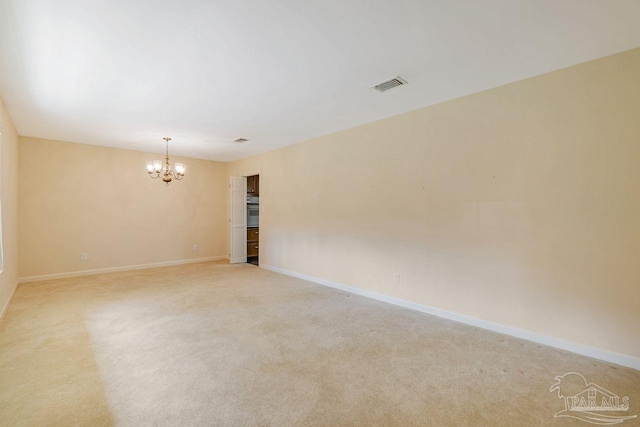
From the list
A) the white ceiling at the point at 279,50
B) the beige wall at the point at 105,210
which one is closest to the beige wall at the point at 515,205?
the white ceiling at the point at 279,50

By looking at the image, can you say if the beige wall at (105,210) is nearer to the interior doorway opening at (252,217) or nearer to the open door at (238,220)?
the open door at (238,220)

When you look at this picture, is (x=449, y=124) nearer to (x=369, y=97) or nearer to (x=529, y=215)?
(x=369, y=97)

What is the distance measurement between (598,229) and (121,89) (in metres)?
4.82

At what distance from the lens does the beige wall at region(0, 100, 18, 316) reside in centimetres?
336

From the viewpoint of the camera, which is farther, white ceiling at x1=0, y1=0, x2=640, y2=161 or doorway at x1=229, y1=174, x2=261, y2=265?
doorway at x1=229, y1=174, x2=261, y2=265

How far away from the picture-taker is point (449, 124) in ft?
10.8

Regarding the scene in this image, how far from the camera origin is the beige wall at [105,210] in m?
4.93

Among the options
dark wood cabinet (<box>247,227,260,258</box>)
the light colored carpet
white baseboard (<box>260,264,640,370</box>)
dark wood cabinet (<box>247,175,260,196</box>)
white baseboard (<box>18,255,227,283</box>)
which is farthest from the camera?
dark wood cabinet (<box>247,175,260,196</box>)

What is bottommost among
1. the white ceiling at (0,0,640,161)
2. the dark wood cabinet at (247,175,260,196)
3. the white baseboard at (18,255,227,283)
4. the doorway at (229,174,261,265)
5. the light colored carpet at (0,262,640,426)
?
the white baseboard at (18,255,227,283)

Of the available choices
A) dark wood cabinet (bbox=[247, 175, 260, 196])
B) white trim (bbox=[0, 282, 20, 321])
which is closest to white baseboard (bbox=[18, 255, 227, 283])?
white trim (bbox=[0, 282, 20, 321])

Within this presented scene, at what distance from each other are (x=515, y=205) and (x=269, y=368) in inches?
112

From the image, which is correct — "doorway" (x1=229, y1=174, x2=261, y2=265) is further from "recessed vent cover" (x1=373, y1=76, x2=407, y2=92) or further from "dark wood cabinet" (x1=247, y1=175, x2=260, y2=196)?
"recessed vent cover" (x1=373, y1=76, x2=407, y2=92)

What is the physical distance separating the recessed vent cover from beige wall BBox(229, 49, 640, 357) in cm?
82

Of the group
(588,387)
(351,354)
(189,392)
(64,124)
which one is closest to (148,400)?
(189,392)
